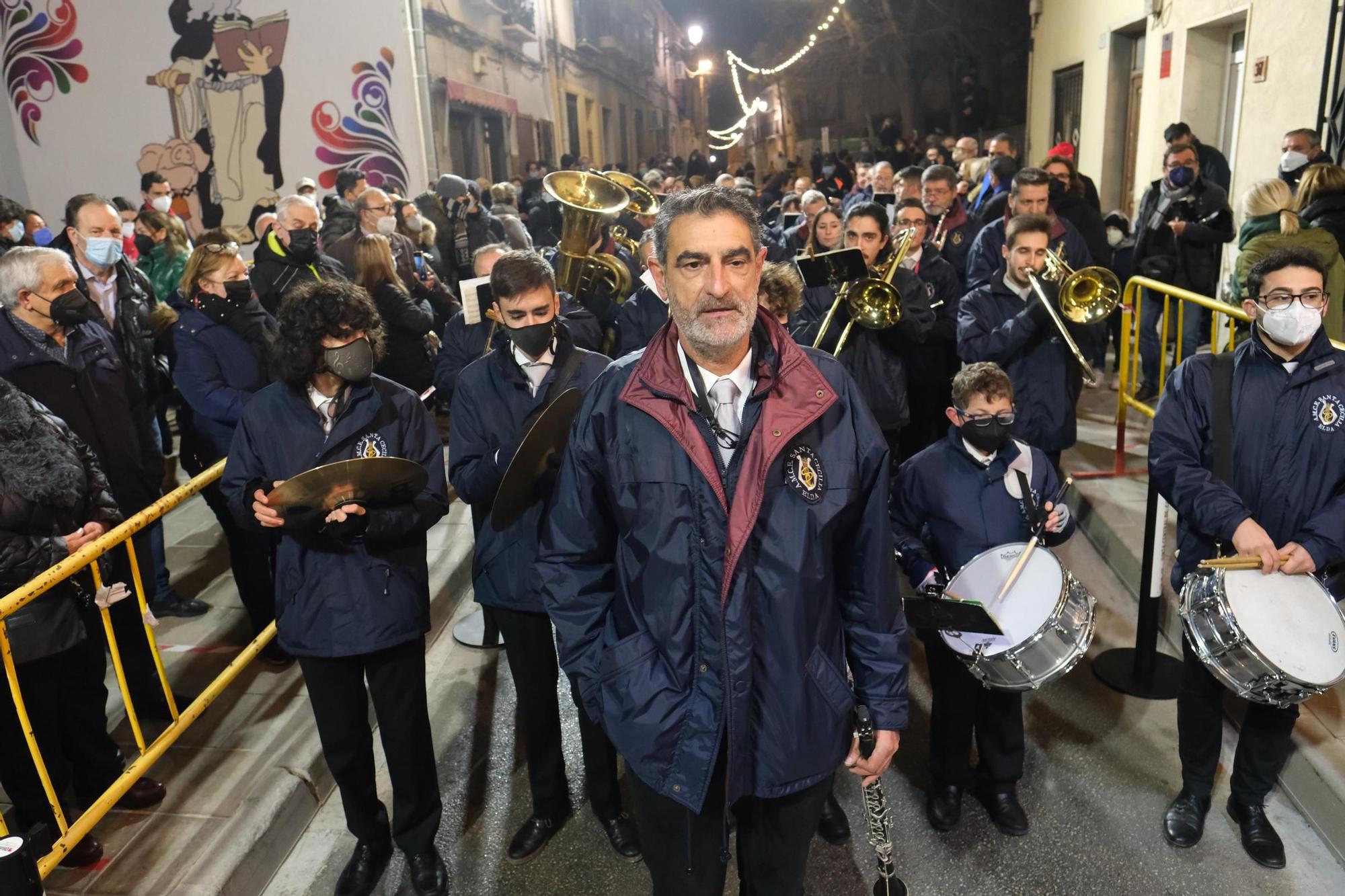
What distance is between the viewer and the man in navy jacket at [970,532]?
3484 millimetres

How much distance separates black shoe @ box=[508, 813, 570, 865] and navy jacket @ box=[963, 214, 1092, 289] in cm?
401

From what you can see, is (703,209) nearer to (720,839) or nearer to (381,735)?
(720,839)

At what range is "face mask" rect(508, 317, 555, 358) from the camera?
3.40m

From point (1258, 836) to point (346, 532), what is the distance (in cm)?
318

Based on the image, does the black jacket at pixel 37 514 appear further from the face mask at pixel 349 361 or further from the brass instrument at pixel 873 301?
the brass instrument at pixel 873 301

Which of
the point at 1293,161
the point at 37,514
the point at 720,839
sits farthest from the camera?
the point at 1293,161

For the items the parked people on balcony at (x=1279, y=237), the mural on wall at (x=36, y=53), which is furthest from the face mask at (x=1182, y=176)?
the mural on wall at (x=36, y=53)

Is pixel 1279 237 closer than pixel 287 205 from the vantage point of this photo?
No

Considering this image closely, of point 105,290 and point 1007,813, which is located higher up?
point 105,290

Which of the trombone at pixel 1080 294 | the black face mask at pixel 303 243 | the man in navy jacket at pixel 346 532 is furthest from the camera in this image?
the black face mask at pixel 303 243

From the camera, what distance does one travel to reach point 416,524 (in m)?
3.10

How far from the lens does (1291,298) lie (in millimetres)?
3119

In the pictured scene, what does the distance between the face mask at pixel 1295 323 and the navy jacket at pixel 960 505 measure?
2.79 feet

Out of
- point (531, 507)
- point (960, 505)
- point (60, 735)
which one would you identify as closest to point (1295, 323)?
point (960, 505)
